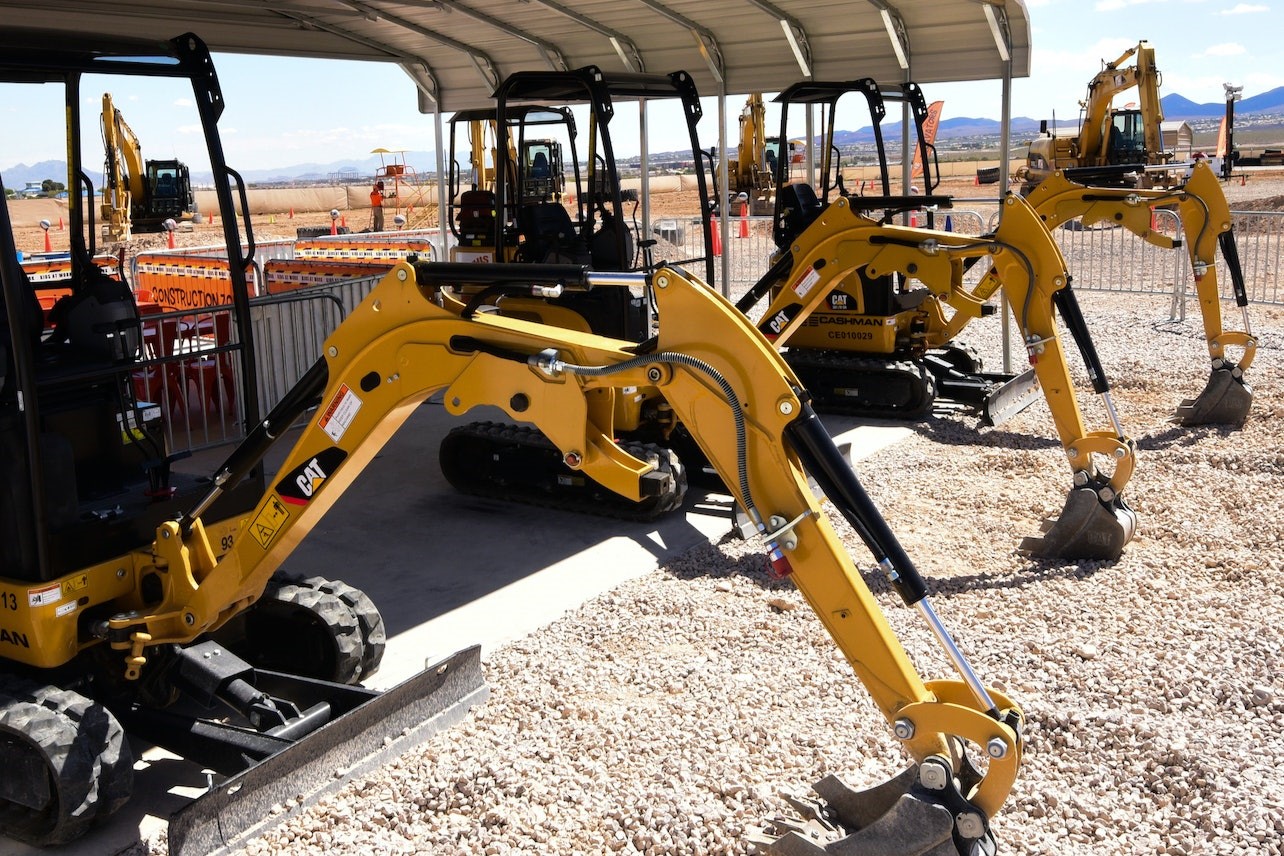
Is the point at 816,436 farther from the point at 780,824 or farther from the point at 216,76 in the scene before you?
the point at 216,76

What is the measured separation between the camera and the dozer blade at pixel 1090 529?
7152 millimetres

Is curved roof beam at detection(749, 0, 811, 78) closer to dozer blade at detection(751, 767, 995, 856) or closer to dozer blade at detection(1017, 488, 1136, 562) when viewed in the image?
dozer blade at detection(1017, 488, 1136, 562)

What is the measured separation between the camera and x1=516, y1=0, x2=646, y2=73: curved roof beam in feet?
37.6

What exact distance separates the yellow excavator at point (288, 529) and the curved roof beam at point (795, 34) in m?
7.48

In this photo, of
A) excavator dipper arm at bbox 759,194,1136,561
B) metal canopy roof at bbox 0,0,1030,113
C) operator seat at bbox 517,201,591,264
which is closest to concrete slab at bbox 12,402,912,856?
excavator dipper arm at bbox 759,194,1136,561

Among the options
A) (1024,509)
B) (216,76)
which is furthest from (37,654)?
(1024,509)

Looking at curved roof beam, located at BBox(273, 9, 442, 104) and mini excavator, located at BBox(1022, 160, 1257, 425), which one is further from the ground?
curved roof beam, located at BBox(273, 9, 442, 104)

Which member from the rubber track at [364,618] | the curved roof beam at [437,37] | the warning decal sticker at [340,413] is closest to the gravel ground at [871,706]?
the rubber track at [364,618]

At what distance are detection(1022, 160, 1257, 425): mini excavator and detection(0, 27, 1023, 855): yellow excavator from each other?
7.10 m

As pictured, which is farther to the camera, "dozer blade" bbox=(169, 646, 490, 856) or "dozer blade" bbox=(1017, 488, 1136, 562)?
"dozer blade" bbox=(1017, 488, 1136, 562)

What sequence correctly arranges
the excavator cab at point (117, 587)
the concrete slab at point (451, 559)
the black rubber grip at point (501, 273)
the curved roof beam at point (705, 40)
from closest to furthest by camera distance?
the black rubber grip at point (501, 273) < the excavator cab at point (117, 587) < the concrete slab at point (451, 559) < the curved roof beam at point (705, 40)

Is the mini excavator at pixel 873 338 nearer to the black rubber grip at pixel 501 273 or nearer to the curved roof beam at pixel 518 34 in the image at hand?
the curved roof beam at pixel 518 34

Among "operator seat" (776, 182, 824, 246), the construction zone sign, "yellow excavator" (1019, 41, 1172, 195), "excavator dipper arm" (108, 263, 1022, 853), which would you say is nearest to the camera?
"excavator dipper arm" (108, 263, 1022, 853)

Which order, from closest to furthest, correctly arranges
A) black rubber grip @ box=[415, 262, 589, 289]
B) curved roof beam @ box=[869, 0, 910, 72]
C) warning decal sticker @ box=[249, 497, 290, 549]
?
black rubber grip @ box=[415, 262, 589, 289] < warning decal sticker @ box=[249, 497, 290, 549] < curved roof beam @ box=[869, 0, 910, 72]
